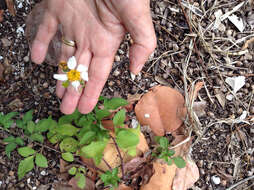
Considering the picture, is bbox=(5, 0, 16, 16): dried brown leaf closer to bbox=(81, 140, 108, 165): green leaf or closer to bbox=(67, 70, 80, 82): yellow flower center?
bbox=(67, 70, 80, 82): yellow flower center

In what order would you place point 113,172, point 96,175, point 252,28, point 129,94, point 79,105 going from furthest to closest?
point 252,28 → point 129,94 → point 96,175 → point 79,105 → point 113,172

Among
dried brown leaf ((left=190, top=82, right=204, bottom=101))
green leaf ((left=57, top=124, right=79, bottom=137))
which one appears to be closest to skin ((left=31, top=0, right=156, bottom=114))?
green leaf ((left=57, top=124, right=79, bottom=137))

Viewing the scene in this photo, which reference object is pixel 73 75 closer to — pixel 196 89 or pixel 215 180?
pixel 196 89

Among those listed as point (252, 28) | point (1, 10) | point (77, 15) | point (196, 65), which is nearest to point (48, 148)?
point (77, 15)

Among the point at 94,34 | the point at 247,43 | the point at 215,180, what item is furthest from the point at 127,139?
the point at 247,43

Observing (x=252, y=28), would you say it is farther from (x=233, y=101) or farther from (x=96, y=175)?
(x=96, y=175)

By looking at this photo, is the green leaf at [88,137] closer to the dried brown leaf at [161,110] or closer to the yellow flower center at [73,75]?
the yellow flower center at [73,75]
